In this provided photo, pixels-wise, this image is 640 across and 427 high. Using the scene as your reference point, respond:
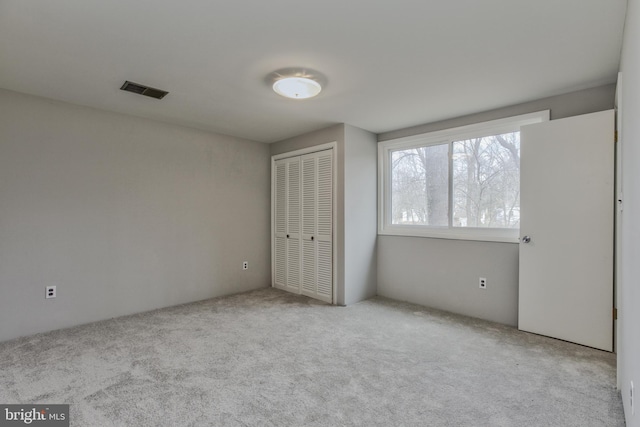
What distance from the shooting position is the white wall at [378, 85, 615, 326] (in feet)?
9.50

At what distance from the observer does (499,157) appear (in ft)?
10.9

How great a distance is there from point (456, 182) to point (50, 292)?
14.1 feet

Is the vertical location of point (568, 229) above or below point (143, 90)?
below

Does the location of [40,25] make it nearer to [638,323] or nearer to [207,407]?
[207,407]

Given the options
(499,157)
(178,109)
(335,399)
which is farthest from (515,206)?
(178,109)

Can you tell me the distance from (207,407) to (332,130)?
10.3 ft

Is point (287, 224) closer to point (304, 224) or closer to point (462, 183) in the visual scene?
point (304, 224)

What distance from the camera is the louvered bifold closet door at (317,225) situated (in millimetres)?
4012

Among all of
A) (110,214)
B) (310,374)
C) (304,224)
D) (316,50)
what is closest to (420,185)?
(304,224)

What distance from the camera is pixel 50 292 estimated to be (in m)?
3.00

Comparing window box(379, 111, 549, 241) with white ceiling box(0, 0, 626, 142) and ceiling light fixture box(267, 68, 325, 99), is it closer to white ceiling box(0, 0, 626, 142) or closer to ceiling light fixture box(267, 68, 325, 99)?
white ceiling box(0, 0, 626, 142)
